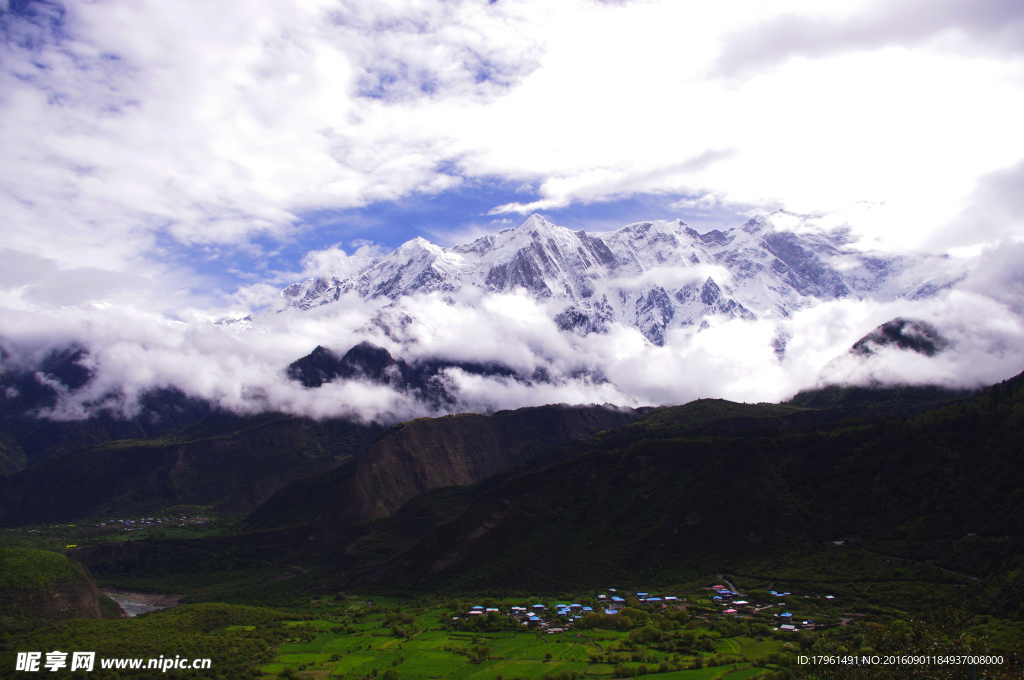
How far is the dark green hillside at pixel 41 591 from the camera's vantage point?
120 metres

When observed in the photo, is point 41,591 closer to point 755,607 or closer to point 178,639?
point 178,639

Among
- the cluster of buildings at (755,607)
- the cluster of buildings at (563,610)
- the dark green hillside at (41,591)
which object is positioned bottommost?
the cluster of buildings at (563,610)

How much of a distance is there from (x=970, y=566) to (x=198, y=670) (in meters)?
110

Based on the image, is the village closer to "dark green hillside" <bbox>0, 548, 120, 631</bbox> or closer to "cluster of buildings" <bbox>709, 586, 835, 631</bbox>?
"cluster of buildings" <bbox>709, 586, 835, 631</bbox>

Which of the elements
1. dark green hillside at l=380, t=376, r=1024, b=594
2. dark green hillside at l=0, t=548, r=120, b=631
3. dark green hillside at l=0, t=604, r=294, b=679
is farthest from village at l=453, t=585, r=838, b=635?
dark green hillside at l=0, t=548, r=120, b=631

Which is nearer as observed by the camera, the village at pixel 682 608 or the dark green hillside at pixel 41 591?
the village at pixel 682 608

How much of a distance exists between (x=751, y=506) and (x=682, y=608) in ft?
123

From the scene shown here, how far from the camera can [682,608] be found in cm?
10944

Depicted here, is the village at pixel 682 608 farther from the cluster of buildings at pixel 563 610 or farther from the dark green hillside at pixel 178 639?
the dark green hillside at pixel 178 639

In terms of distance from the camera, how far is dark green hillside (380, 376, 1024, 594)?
116m

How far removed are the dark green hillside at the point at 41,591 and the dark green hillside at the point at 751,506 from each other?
63.2 metres

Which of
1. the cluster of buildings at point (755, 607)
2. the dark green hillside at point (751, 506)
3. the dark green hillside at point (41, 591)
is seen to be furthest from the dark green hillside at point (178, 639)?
the cluster of buildings at point (755, 607)

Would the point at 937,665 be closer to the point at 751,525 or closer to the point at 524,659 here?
the point at 524,659

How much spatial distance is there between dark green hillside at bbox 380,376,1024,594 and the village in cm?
1278
